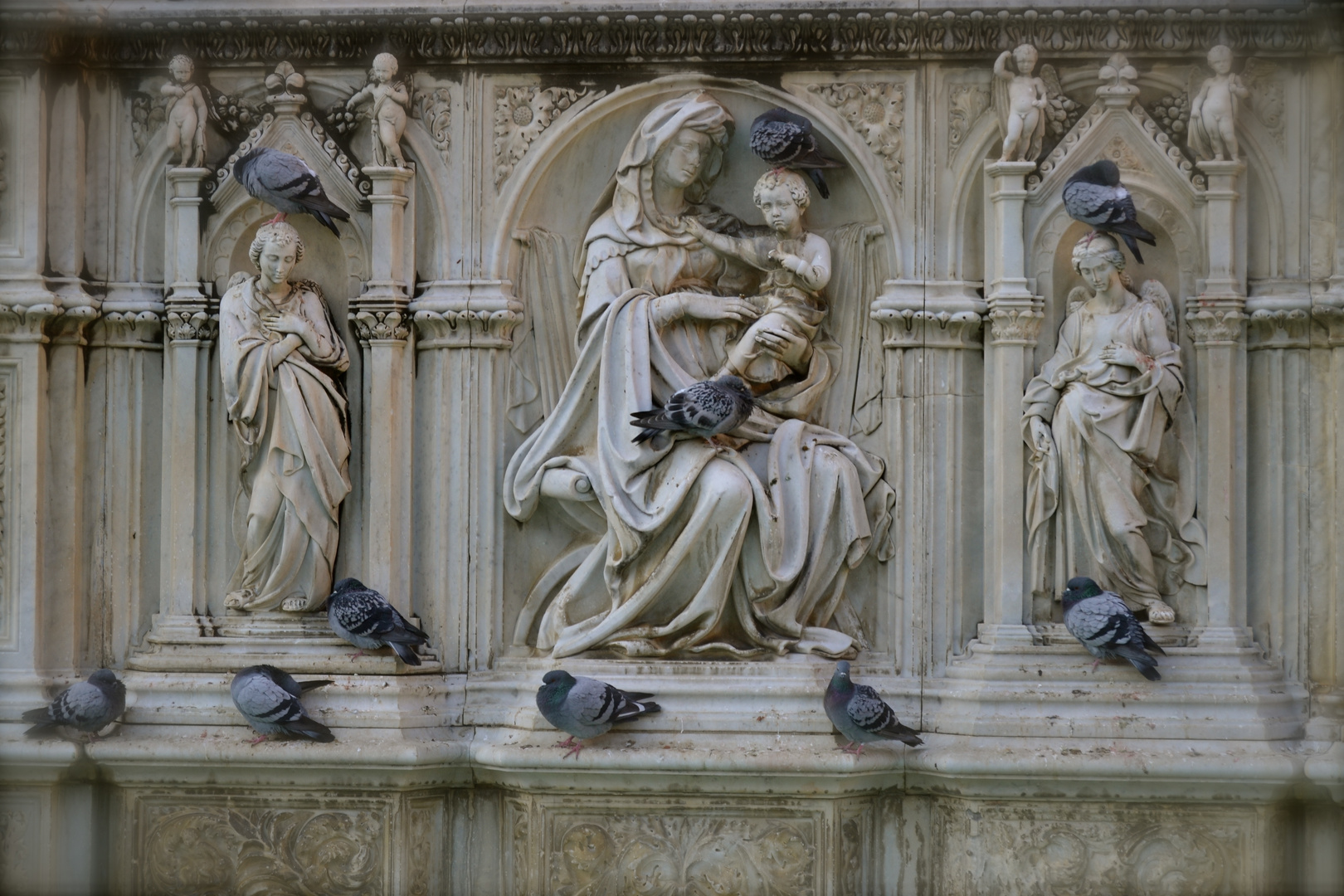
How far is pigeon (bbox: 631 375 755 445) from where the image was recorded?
9.45m

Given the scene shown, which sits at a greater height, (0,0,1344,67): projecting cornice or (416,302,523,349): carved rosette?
(0,0,1344,67): projecting cornice

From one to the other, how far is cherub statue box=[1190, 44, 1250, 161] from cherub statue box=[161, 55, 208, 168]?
501 centimetres

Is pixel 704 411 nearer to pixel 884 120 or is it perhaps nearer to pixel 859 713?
pixel 859 713

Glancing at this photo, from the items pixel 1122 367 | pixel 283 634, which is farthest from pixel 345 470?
pixel 1122 367

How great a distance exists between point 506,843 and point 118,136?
165 inches

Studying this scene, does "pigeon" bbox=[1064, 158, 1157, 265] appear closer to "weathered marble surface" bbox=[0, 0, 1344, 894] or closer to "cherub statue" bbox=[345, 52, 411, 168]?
"weathered marble surface" bbox=[0, 0, 1344, 894]

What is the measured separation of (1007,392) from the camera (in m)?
9.62

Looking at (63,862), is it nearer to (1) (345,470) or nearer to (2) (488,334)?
(1) (345,470)

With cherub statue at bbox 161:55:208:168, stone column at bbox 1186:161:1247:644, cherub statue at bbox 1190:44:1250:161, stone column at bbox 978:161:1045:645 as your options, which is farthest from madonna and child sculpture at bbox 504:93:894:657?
cherub statue at bbox 161:55:208:168

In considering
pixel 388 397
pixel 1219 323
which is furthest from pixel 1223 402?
pixel 388 397

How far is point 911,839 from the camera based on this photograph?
9594 mm

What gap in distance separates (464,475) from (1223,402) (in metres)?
3.80

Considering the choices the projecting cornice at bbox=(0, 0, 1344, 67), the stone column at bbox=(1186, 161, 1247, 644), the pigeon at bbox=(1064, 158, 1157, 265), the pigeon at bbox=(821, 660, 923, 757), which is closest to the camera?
the pigeon at bbox=(821, 660, 923, 757)

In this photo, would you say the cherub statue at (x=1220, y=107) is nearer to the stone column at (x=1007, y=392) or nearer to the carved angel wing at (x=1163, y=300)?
the carved angel wing at (x=1163, y=300)
